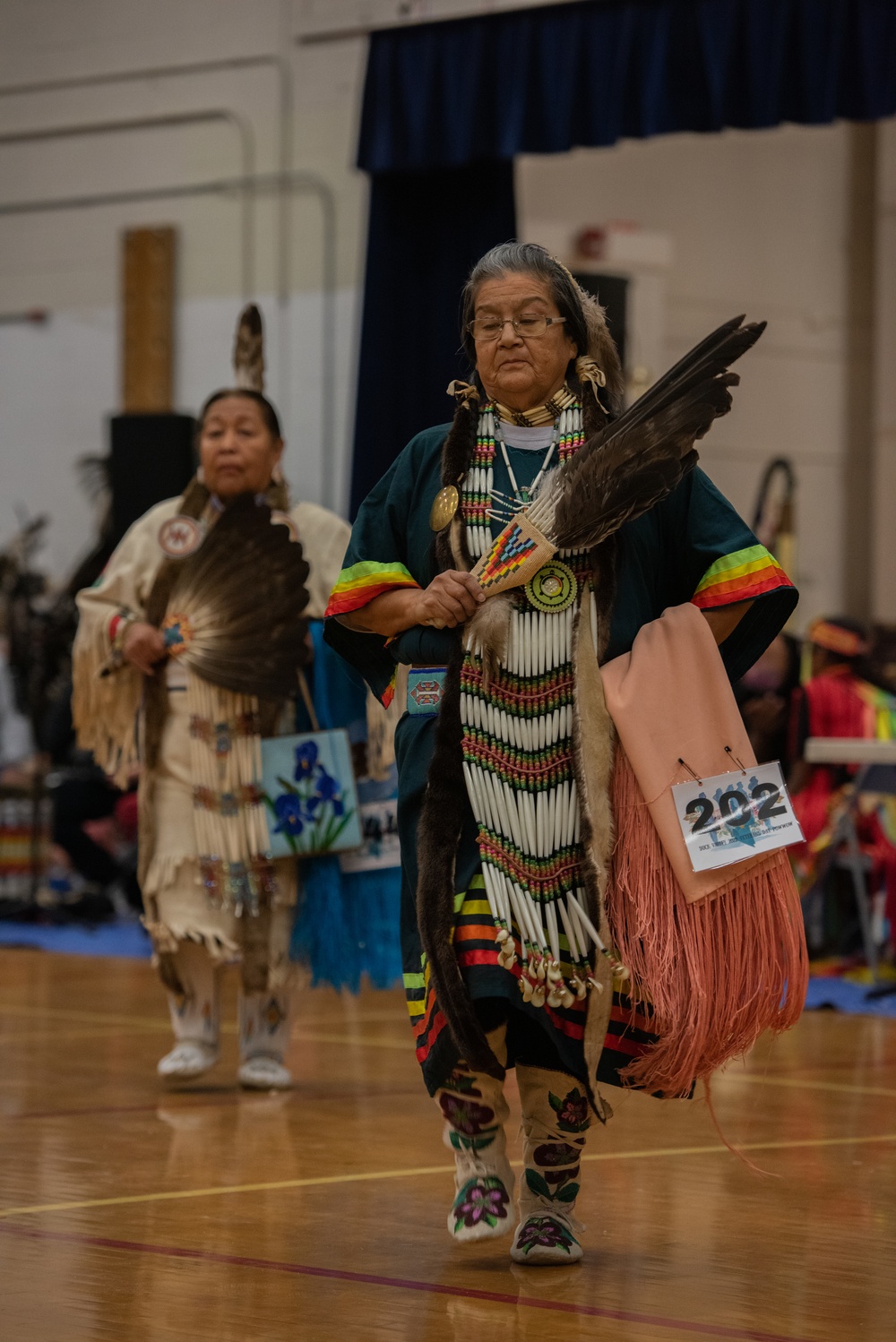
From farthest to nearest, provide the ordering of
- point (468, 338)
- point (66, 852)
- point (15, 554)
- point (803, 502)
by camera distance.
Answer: point (803, 502) < point (15, 554) < point (66, 852) < point (468, 338)

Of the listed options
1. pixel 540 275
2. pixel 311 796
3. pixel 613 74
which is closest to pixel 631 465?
pixel 540 275

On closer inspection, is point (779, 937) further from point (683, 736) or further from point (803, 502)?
point (803, 502)

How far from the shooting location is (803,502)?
995cm

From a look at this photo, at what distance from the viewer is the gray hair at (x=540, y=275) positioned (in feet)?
8.94

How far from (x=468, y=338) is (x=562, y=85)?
4.29 m

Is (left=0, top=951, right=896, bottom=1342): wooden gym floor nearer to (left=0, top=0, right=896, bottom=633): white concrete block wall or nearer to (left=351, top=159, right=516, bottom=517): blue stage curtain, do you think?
(left=351, top=159, right=516, bottom=517): blue stage curtain

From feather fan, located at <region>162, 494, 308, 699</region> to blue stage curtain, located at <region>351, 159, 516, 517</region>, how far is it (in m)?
3.37

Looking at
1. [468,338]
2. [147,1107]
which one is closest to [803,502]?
[147,1107]

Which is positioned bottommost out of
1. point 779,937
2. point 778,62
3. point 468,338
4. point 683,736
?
point 779,937

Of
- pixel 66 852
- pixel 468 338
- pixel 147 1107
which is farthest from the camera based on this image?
pixel 66 852

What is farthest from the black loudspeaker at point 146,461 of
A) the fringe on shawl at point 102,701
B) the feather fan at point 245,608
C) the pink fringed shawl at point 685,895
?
the pink fringed shawl at point 685,895

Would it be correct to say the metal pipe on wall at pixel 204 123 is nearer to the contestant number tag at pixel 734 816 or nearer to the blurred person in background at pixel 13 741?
the blurred person in background at pixel 13 741

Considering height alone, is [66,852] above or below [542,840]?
below

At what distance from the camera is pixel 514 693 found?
8.67 feet
